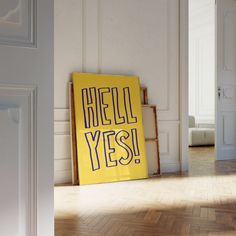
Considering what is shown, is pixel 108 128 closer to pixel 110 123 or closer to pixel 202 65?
pixel 110 123

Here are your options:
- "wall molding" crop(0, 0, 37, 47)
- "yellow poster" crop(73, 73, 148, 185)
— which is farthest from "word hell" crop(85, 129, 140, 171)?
"wall molding" crop(0, 0, 37, 47)

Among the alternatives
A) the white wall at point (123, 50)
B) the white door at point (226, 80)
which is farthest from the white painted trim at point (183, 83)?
the white door at point (226, 80)

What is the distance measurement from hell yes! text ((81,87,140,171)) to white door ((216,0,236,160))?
7.46 feet

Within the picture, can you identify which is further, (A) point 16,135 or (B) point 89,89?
(B) point 89,89

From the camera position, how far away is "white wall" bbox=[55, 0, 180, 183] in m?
4.17

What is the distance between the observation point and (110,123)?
430cm

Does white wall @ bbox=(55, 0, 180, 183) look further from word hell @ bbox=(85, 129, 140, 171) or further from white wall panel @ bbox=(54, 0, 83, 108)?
word hell @ bbox=(85, 129, 140, 171)

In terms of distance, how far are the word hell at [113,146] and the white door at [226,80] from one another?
227 cm

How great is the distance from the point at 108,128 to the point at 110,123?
0.07 metres

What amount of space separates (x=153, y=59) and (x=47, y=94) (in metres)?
3.62

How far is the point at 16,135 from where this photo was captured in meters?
1.29

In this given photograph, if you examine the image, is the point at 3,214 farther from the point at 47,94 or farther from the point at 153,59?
the point at 153,59

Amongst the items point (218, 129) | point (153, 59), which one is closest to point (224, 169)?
point (218, 129)

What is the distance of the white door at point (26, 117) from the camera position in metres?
1.25
